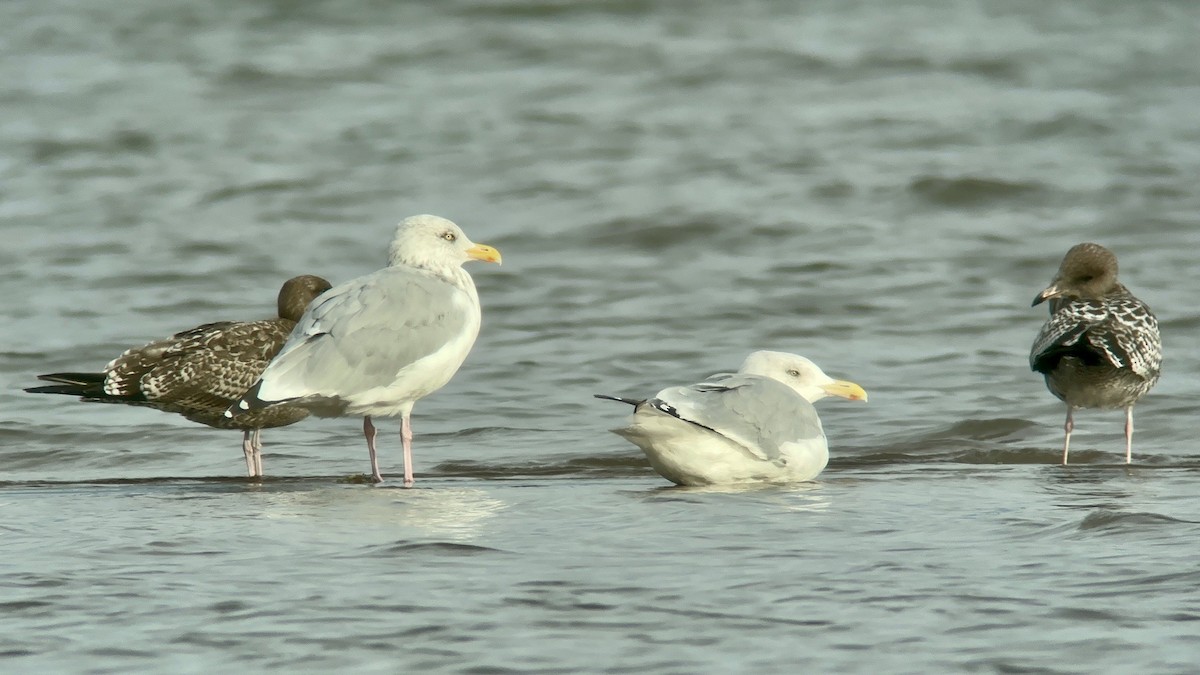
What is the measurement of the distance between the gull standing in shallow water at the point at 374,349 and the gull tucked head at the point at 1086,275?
133 inches

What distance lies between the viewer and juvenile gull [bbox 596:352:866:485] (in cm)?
722

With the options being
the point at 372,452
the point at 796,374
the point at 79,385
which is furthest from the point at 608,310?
the point at 79,385

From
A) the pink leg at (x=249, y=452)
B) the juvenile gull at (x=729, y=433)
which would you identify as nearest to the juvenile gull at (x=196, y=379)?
the pink leg at (x=249, y=452)

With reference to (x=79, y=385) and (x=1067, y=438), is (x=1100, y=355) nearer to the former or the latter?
(x=1067, y=438)

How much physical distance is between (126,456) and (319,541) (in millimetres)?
3446

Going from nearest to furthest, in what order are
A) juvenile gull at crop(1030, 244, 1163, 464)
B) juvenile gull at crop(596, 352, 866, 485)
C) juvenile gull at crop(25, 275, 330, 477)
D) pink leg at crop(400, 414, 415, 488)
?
juvenile gull at crop(596, 352, 866, 485) → pink leg at crop(400, 414, 415, 488) → juvenile gull at crop(25, 275, 330, 477) → juvenile gull at crop(1030, 244, 1163, 464)

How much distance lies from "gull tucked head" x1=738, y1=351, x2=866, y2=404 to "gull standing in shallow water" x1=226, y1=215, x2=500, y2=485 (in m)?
1.33

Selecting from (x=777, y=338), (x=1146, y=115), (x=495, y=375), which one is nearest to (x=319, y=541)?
(x=495, y=375)

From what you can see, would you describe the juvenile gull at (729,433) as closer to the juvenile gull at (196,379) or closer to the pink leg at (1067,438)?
the pink leg at (1067,438)

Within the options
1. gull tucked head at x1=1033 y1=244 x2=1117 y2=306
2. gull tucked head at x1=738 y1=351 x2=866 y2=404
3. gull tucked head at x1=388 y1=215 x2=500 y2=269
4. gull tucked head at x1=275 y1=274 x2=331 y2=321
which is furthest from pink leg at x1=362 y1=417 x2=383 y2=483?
gull tucked head at x1=1033 y1=244 x2=1117 y2=306

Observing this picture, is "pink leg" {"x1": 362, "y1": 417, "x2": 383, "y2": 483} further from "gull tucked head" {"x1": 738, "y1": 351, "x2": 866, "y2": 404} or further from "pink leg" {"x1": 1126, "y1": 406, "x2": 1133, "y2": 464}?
"pink leg" {"x1": 1126, "y1": 406, "x2": 1133, "y2": 464}

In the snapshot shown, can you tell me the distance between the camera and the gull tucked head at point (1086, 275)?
378 inches

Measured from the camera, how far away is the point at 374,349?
780cm

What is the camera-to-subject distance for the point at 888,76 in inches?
804
